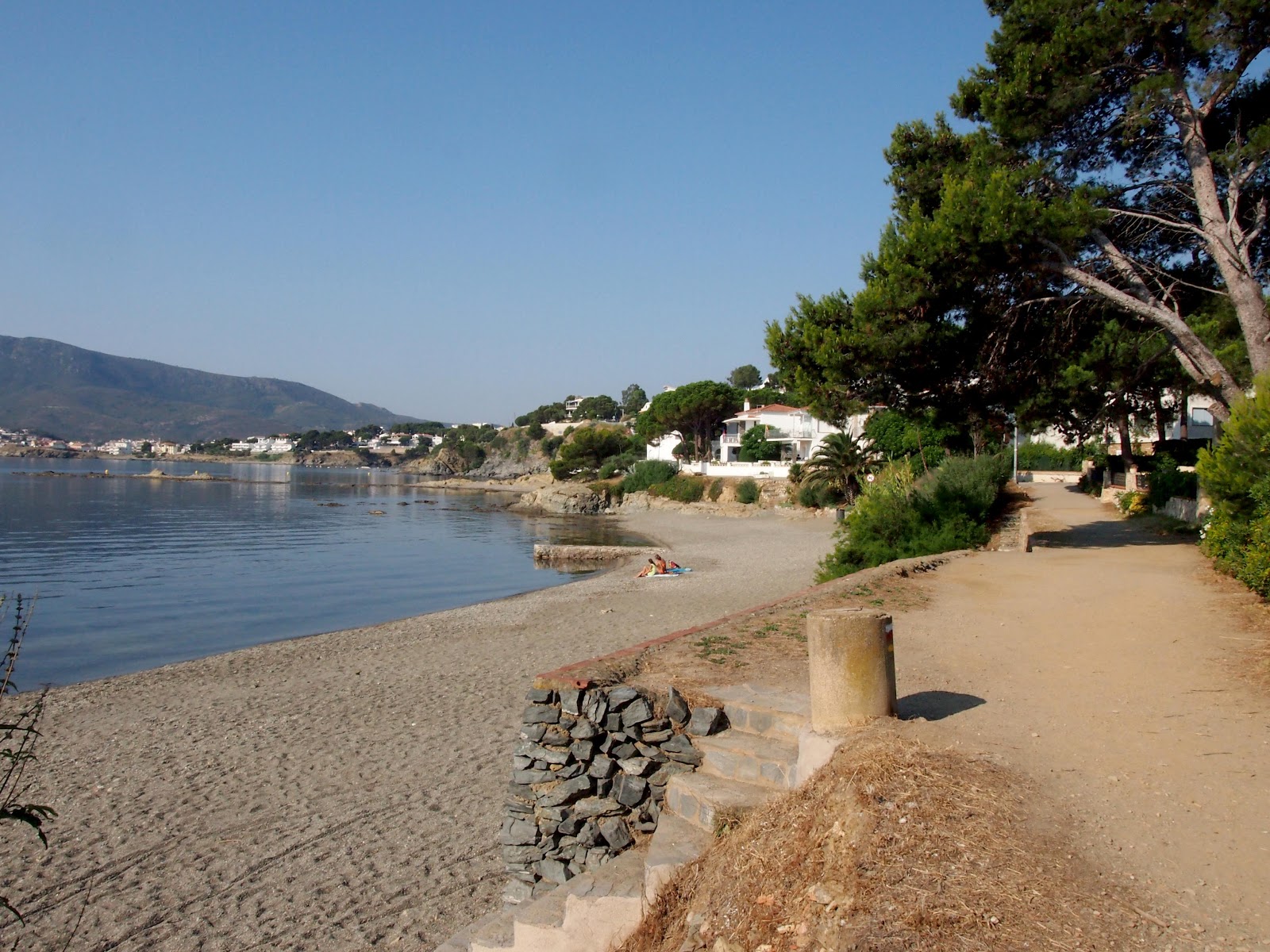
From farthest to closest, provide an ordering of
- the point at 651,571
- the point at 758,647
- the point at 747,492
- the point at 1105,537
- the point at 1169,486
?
the point at 747,492
the point at 651,571
the point at 1169,486
the point at 1105,537
the point at 758,647

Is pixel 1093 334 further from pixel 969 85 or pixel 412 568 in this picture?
pixel 412 568

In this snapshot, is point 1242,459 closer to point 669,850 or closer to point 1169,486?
point 669,850

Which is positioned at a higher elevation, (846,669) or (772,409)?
(772,409)

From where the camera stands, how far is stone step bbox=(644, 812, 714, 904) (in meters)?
4.80

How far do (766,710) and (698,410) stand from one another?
233 feet

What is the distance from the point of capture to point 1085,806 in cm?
424

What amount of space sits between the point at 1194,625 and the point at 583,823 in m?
6.93

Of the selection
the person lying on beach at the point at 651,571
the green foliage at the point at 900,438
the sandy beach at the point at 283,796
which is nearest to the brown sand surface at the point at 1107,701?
the sandy beach at the point at 283,796

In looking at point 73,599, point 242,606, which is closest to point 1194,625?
point 242,606

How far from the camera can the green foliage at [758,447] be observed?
221 ft

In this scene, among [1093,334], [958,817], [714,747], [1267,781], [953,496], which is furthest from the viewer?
[953,496]

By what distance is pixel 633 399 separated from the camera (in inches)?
6531

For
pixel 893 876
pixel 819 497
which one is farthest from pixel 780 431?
pixel 893 876

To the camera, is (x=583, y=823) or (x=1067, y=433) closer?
(x=583, y=823)
